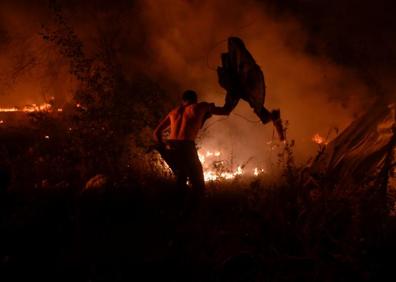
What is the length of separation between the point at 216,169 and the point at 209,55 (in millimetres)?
4025

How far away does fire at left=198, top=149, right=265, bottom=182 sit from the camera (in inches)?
266

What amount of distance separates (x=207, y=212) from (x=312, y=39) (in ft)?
18.1

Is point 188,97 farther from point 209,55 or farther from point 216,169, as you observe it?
point 209,55

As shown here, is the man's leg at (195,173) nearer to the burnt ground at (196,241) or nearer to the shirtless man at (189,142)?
the shirtless man at (189,142)

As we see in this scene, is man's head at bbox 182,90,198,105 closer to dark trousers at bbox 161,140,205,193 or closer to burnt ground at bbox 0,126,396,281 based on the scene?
dark trousers at bbox 161,140,205,193

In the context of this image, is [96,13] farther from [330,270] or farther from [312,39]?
[330,270]

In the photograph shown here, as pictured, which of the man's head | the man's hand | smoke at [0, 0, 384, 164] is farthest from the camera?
smoke at [0, 0, 384, 164]

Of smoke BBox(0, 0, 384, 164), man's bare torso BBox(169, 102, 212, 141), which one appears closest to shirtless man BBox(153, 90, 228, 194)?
man's bare torso BBox(169, 102, 212, 141)

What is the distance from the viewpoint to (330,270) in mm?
2922

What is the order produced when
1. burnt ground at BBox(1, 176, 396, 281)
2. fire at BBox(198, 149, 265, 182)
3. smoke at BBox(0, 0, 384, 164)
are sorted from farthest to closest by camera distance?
smoke at BBox(0, 0, 384, 164) < fire at BBox(198, 149, 265, 182) < burnt ground at BBox(1, 176, 396, 281)

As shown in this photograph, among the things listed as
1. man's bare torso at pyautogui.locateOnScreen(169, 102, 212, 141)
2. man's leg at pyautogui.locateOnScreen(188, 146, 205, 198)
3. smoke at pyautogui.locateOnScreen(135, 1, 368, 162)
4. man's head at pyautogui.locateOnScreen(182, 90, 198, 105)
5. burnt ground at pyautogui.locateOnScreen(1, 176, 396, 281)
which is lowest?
burnt ground at pyautogui.locateOnScreen(1, 176, 396, 281)

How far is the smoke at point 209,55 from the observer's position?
816 cm

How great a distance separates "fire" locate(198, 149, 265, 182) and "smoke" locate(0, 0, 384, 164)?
1.71 feet

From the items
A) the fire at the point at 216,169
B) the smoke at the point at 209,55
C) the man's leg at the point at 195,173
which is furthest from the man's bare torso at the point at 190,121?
the smoke at the point at 209,55
